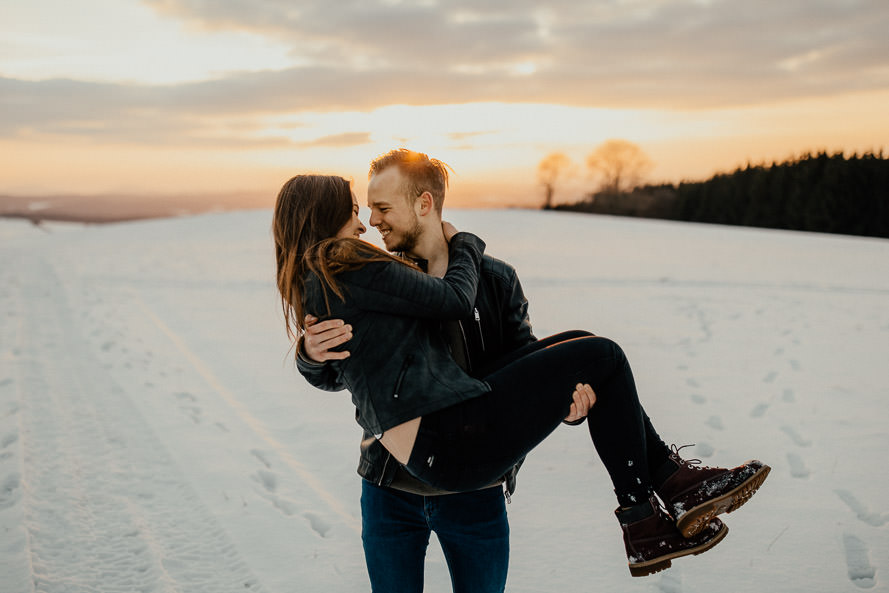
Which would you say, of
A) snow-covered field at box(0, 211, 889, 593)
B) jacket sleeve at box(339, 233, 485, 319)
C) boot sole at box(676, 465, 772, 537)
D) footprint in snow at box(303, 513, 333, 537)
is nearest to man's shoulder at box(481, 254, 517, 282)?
jacket sleeve at box(339, 233, 485, 319)

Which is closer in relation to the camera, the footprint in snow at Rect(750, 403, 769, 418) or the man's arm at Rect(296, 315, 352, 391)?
the man's arm at Rect(296, 315, 352, 391)

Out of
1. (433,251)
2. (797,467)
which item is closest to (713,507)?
(433,251)

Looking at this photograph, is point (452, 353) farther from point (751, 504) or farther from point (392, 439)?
point (751, 504)

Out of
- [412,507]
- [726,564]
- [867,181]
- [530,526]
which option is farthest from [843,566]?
[867,181]

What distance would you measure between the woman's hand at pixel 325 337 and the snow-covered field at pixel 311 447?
184 cm

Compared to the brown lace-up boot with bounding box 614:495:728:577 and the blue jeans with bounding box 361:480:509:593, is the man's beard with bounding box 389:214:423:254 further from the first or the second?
A: the brown lace-up boot with bounding box 614:495:728:577

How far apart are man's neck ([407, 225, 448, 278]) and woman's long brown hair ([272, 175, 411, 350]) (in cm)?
38

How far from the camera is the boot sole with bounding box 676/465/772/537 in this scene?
77.2 inches

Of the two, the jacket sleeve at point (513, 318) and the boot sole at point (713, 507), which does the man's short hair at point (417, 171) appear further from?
the boot sole at point (713, 507)

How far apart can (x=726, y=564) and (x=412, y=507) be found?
7.54 ft

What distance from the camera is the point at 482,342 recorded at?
2.29 m

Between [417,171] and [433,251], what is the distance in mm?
310

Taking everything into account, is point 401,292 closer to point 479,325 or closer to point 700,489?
point 479,325

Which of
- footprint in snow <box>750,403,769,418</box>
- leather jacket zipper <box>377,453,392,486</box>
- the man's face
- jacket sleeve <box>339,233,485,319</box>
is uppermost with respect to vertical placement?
the man's face
